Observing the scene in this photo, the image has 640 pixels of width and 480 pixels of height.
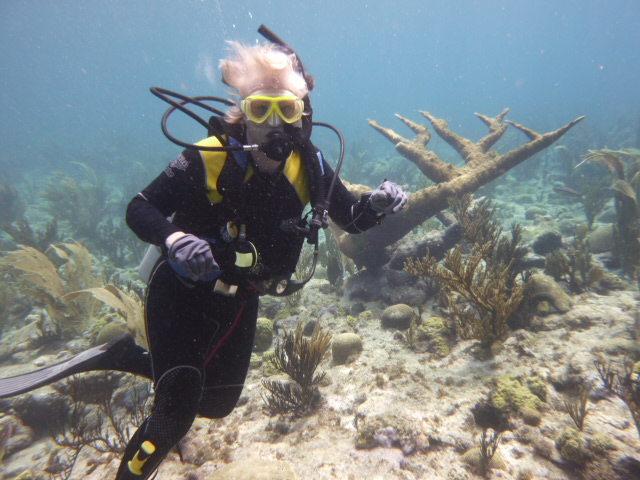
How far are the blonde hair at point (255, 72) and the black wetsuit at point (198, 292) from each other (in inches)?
25.3

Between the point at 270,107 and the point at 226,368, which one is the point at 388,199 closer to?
the point at 270,107

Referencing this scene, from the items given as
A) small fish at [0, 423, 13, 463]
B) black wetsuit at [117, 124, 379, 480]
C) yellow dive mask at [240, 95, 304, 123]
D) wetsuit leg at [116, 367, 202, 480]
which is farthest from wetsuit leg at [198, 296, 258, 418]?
small fish at [0, 423, 13, 463]

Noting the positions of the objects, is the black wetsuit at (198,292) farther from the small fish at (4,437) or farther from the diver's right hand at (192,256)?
the small fish at (4,437)

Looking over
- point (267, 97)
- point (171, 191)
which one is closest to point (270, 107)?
point (267, 97)

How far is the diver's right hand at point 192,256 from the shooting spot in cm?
162

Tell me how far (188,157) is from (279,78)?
98 centimetres

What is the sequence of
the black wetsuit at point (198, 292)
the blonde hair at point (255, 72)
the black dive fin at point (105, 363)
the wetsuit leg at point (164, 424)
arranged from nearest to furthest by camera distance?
the wetsuit leg at point (164, 424) → the black wetsuit at point (198, 292) → the blonde hair at point (255, 72) → the black dive fin at point (105, 363)

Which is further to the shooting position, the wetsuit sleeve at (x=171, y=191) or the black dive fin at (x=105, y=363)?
the black dive fin at (x=105, y=363)

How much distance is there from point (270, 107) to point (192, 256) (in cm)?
132

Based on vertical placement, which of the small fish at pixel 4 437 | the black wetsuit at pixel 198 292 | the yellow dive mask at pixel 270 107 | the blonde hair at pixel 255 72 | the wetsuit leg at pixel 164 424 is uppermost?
the blonde hair at pixel 255 72

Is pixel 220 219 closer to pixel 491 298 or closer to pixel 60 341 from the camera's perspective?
pixel 491 298

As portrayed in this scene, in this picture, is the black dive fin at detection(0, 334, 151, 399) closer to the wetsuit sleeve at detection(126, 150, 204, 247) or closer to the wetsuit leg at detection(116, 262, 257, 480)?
the wetsuit leg at detection(116, 262, 257, 480)

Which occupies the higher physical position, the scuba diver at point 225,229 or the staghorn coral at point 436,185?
the staghorn coral at point 436,185

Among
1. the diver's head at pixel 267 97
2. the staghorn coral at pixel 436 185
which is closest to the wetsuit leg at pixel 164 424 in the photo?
the diver's head at pixel 267 97
